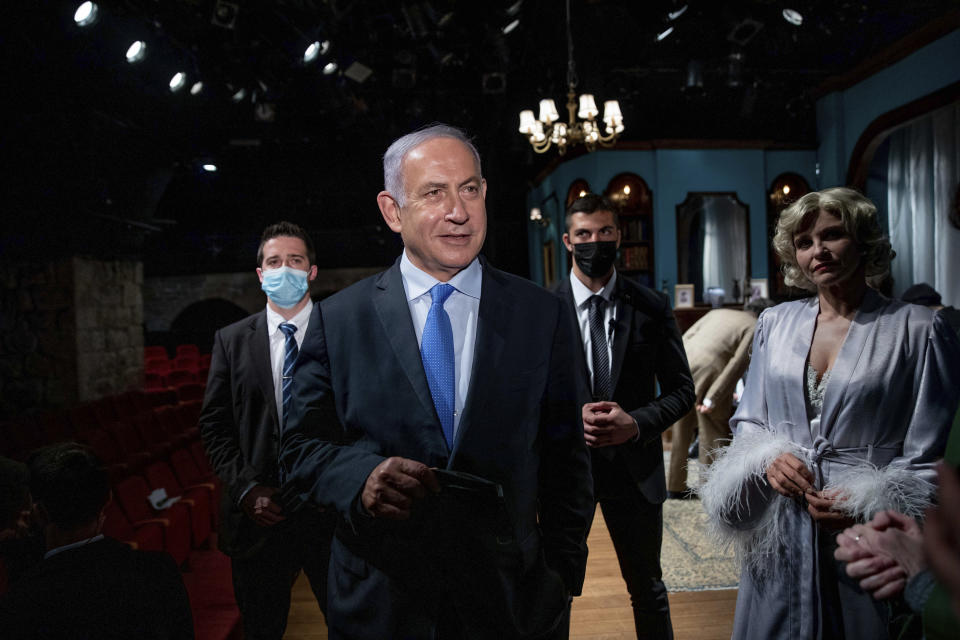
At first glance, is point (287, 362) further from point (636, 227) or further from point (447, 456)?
point (636, 227)

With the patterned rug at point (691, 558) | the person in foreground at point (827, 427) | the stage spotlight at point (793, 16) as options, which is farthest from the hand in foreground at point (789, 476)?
the stage spotlight at point (793, 16)

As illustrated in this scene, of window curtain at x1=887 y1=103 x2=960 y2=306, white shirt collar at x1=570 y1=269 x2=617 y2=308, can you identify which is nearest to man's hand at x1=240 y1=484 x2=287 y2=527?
white shirt collar at x1=570 y1=269 x2=617 y2=308

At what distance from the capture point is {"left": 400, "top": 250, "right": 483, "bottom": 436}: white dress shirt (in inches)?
45.8

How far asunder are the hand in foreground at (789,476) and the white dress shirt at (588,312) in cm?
64

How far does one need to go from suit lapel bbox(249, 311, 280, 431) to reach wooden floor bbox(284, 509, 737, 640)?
140 centimetres

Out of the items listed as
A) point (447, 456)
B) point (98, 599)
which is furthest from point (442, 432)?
point (98, 599)

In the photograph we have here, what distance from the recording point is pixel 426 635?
107 centimetres

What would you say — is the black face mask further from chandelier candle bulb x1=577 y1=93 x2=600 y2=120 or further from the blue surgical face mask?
chandelier candle bulb x1=577 y1=93 x2=600 y2=120

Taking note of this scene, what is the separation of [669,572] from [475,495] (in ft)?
8.85

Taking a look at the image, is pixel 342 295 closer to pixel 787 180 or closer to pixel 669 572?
pixel 669 572

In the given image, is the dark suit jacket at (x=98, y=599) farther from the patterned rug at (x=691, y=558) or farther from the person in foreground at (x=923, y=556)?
the patterned rug at (x=691, y=558)

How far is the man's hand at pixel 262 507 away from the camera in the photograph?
5.93ft

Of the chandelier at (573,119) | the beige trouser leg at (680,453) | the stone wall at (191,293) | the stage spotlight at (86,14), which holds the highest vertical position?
the stage spotlight at (86,14)

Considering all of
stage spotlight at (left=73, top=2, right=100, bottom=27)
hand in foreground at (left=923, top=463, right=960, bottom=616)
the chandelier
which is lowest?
hand in foreground at (left=923, top=463, right=960, bottom=616)
